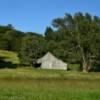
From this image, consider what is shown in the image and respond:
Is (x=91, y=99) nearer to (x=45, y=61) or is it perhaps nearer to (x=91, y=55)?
(x=91, y=55)

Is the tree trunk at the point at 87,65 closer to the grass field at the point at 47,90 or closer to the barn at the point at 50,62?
the barn at the point at 50,62

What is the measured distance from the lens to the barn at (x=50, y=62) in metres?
113

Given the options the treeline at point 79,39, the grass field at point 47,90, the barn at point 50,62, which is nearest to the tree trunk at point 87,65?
the treeline at point 79,39

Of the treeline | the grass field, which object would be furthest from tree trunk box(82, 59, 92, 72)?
the grass field

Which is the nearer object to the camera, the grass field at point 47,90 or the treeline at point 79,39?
the grass field at point 47,90

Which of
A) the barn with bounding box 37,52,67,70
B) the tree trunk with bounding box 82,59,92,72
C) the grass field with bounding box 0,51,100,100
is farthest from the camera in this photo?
the barn with bounding box 37,52,67,70

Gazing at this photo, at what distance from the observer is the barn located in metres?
113

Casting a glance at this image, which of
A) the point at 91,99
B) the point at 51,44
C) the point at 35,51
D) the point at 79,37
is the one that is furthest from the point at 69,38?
the point at 91,99

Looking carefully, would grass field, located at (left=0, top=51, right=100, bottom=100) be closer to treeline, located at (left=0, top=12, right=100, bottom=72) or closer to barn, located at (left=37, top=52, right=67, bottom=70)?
treeline, located at (left=0, top=12, right=100, bottom=72)

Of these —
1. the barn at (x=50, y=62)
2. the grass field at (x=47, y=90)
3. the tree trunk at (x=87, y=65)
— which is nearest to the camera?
the grass field at (x=47, y=90)

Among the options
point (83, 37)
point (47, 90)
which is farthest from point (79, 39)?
point (47, 90)

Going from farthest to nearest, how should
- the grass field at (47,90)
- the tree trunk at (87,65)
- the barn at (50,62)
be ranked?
the barn at (50,62) < the tree trunk at (87,65) < the grass field at (47,90)

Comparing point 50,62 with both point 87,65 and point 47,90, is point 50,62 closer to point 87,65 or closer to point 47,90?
point 87,65

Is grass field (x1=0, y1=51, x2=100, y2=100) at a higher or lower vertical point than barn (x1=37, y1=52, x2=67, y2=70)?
lower
